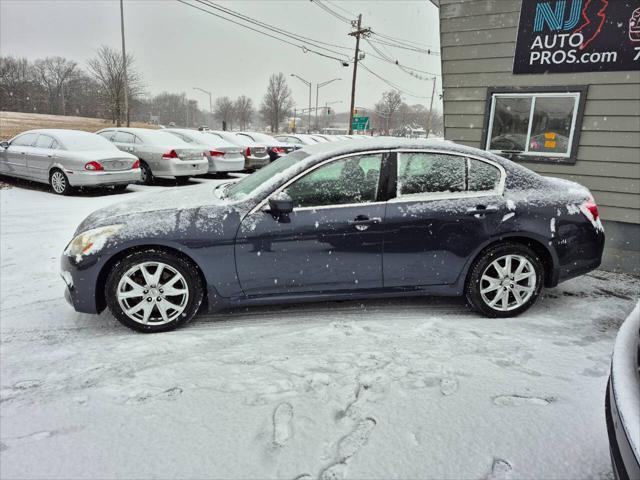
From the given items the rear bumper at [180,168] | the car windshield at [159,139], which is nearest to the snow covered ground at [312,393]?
the rear bumper at [180,168]

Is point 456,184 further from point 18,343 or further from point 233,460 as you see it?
point 18,343

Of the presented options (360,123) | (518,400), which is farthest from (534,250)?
(360,123)

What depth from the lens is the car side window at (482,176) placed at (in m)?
3.63

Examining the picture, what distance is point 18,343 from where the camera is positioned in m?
3.21

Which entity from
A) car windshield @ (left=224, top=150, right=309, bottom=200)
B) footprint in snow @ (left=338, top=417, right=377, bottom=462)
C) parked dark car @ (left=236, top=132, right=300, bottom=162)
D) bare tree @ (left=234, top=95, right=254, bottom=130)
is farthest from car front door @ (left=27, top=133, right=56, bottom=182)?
bare tree @ (left=234, top=95, right=254, bottom=130)

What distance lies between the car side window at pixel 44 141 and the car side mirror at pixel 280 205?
28.5 feet

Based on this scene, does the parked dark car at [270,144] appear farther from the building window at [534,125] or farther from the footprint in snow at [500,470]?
the footprint in snow at [500,470]

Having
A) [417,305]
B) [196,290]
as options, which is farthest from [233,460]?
[417,305]

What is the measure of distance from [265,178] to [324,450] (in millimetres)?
2242

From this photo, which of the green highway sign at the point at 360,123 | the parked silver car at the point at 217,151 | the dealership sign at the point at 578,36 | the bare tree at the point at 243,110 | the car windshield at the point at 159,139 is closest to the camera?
the dealership sign at the point at 578,36

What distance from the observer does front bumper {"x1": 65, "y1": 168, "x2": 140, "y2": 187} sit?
29.8 ft

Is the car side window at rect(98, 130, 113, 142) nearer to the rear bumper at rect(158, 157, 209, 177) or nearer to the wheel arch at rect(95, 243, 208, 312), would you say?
the rear bumper at rect(158, 157, 209, 177)

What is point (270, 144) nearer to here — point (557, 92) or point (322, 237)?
point (557, 92)

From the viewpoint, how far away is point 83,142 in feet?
32.0
